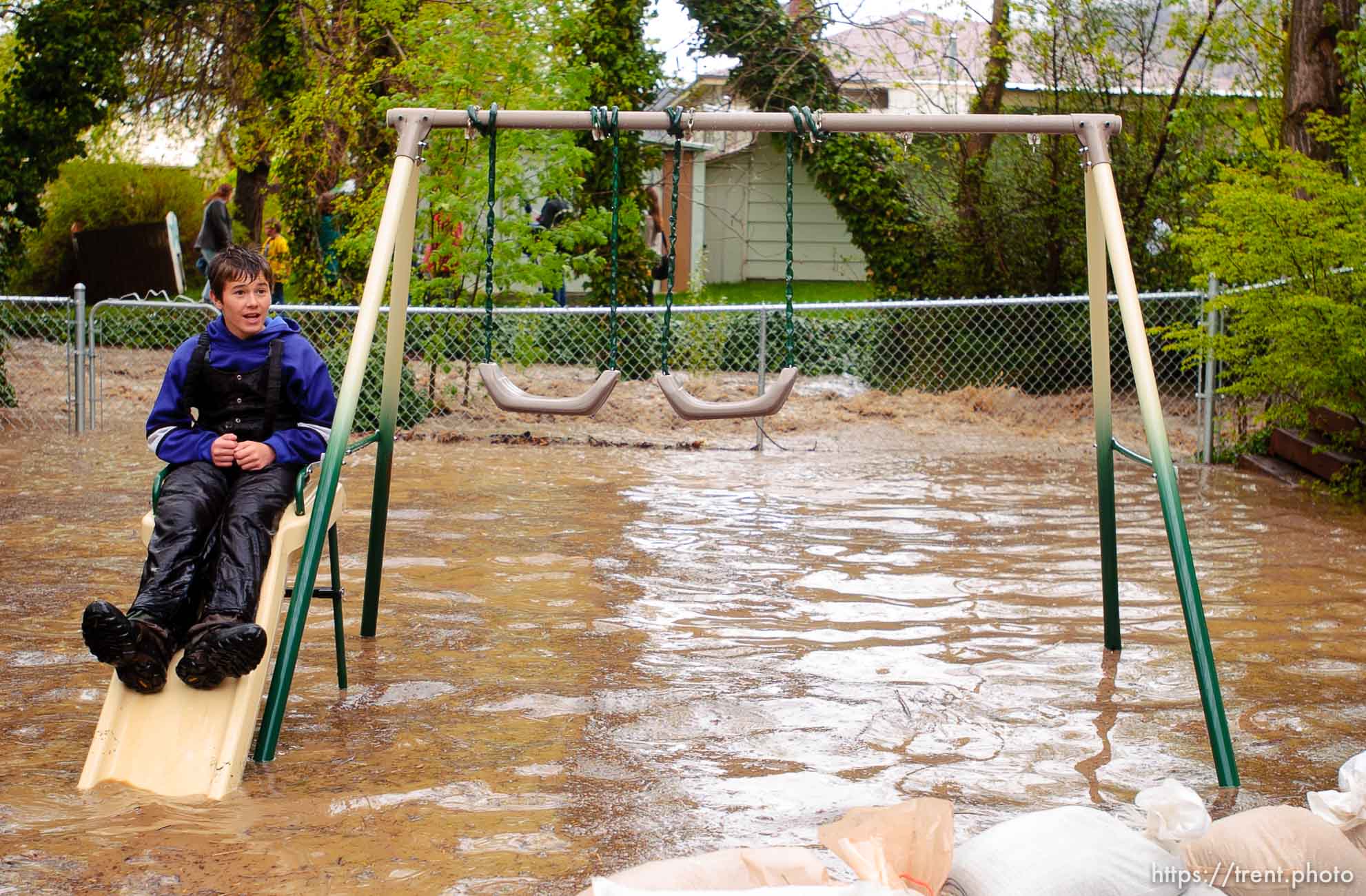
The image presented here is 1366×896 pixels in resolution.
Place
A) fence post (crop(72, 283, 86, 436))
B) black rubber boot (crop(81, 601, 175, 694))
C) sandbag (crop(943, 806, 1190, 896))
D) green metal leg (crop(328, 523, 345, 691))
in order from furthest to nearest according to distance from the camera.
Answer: fence post (crop(72, 283, 86, 436)) → green metal leg (crop(328, 523, 345, 691)) → black rubber boot (crop(81, 601, 175, 694)) → sandbag (crop(943, 806, 1190, 896))

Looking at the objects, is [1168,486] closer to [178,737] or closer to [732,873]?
[732,873]

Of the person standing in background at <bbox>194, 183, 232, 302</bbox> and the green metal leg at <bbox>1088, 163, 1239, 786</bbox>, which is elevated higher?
the person standing in background at <bbox>194, 183, 232, 302</bbox>

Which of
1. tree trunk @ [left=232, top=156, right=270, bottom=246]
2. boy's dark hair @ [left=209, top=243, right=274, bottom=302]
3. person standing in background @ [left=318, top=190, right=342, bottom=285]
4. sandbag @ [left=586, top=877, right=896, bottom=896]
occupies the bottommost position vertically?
sandbag @ [left=586, top=877, right=896, bottom=896]

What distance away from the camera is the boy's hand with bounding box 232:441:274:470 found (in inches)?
168

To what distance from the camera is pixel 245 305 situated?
14.6ft

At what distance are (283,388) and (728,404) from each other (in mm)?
1543

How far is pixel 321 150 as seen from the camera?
13547mm

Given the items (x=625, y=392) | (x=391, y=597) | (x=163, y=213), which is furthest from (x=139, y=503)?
(x=163, y=213)

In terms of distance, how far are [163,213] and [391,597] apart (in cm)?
1691

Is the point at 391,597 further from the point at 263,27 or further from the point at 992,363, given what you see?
the point at 263,27

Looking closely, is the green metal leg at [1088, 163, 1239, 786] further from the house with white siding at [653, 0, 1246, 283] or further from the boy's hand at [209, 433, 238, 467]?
the house with white siding at [653, 0, 1246, 283]

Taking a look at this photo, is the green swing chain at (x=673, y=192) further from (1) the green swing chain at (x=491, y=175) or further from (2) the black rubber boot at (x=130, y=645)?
(2) the black rubber boot at (x=130, y=645)

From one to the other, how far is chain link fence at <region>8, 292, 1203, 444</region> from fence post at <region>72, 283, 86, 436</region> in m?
0.26

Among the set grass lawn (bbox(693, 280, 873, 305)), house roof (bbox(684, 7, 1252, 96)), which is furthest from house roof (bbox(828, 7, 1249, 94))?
Answer: grass lawn (bbox(693, 280, 873, 305))
